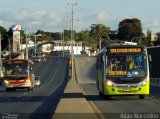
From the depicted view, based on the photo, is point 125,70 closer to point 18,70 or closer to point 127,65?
point 127,65

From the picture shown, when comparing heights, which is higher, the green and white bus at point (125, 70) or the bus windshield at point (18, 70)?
the green and white bus at point (125, 70)

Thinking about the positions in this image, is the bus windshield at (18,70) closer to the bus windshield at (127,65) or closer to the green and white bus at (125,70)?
the green and white bus at (125,70)

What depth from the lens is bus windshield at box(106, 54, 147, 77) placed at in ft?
107

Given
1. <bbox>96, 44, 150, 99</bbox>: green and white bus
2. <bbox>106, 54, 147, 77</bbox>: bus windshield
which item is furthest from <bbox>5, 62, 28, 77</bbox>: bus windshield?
<bbox>106, 54, 147, 77</bbox>: bus windshield

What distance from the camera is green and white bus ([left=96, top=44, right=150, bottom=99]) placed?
32531mm

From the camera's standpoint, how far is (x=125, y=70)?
107 feet

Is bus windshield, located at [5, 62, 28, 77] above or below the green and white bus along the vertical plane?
below

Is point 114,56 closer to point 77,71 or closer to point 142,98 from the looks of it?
point 142,98

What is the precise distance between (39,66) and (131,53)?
407ft

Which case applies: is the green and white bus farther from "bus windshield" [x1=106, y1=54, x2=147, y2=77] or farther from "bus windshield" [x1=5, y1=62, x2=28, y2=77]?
"bus windshield" [x1=5, y1=62, x2=28, y2=77]

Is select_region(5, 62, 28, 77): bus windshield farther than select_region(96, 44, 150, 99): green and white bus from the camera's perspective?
Yes

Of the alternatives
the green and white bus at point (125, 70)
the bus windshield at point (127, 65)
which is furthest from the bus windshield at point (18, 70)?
the bus windshield at point (127, 65)

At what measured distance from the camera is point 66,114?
64.2 feet

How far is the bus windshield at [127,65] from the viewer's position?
32562 mm
